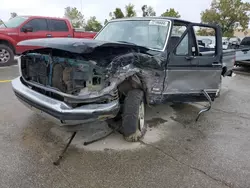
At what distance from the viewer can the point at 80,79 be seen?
276 centimetres

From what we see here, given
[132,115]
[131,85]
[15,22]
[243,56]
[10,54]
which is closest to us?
[132,115]

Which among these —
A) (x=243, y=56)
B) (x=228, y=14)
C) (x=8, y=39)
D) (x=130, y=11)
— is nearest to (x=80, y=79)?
(x=8, y=39)

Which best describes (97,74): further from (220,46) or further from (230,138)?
(220,46)

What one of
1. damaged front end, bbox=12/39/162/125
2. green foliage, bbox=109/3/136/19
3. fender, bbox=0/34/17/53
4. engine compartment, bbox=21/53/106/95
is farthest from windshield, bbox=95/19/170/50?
green foliage, bbox=109/3/136/19

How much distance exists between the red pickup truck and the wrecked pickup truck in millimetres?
5557

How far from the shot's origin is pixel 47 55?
3.06 meters

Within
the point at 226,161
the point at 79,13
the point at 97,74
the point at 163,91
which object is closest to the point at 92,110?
the point at 97,74

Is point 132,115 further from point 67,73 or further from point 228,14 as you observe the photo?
point 228,14

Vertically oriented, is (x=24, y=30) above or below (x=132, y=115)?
above

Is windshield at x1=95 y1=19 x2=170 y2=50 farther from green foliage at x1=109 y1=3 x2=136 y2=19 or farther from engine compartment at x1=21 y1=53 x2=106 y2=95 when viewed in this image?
green foliage at x1=109 y1=3 x2=136 y2=19

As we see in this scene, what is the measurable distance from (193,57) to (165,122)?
1.28 meters

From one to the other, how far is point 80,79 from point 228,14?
3472 centimetres

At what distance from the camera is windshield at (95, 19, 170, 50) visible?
3895 millimetres

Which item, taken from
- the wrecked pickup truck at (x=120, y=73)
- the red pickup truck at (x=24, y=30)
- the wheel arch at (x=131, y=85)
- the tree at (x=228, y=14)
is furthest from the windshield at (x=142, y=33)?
the tree at (x=228, y=14)
